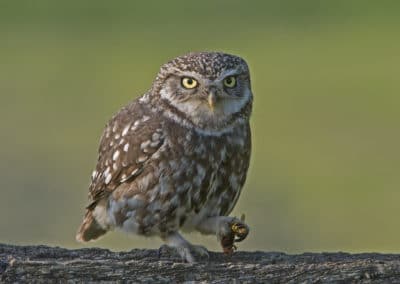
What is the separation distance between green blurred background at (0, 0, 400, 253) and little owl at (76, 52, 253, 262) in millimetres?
Result: 472

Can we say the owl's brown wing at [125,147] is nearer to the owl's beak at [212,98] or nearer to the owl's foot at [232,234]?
the owl's beak at [212,98]

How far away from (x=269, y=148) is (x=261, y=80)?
6327mm

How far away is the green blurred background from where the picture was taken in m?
13.8

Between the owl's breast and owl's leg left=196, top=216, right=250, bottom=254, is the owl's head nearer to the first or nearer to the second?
the owl's breast

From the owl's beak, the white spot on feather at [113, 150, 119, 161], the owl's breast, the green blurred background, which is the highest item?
the green blurred background

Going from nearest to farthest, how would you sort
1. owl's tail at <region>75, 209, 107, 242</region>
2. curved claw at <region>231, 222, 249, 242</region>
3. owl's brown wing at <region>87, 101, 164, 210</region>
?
curved claw at <region>231, 222, 249, 242</region> < owl's brown wing at <region>87, 101, 164, 210</region> < owl's tail at <region>75, 209, 107, 242</region>

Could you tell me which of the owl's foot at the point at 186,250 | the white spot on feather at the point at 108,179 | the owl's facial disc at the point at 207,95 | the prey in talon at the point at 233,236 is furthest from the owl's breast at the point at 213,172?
the prey in talon at the point at 233,236

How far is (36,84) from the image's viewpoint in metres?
23.6

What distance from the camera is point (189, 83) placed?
657 centimetres

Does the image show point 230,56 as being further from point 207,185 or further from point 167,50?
point 167,50

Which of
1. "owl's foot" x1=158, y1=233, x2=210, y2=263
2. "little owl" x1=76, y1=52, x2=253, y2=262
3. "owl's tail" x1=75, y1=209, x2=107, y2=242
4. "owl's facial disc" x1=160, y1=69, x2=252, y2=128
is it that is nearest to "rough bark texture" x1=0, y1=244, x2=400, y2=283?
"owl's foot" x1=158, y1=233, x2=210, y2=263

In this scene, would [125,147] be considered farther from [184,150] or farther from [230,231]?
[230,231]

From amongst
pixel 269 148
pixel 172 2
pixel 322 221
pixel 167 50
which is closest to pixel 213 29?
pixel 167 50

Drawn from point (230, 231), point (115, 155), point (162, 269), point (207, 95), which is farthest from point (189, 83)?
point (162, 269)
